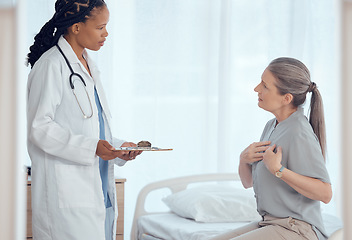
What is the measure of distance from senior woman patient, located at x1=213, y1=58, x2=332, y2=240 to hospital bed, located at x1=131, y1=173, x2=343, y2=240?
2.04 ft

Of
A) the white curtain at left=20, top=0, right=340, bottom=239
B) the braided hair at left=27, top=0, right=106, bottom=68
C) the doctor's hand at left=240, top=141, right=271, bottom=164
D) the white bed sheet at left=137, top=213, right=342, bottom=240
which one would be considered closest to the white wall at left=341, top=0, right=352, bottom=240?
the doctor's hand at left=240, top=141, right=271, bottom=164

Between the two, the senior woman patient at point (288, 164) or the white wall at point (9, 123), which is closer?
the white wall at point (9, 123)

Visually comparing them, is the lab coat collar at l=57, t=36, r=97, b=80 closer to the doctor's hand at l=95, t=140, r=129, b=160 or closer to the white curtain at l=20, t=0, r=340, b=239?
the doctor's hand at l=95, t=140, r=129, b=160

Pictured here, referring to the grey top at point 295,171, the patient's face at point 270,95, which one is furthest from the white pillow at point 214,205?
the patient's face at point 270,95

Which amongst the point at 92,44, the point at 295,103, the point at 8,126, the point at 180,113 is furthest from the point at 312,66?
the point at 8,126

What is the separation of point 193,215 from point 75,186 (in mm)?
1117

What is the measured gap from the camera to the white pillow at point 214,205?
2.63 metres

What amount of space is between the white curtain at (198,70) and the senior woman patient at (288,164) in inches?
61.5

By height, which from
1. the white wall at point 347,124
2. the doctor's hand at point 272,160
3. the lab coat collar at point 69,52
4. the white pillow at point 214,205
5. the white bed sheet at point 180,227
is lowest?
the white bed sheet at point 180,227

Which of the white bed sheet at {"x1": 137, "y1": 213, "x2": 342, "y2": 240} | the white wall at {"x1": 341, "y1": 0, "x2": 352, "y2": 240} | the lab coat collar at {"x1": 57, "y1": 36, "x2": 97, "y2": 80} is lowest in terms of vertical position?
the white bed sheet at {"x1": 137, "y1": 213, "x2": 342, "y2": 240}

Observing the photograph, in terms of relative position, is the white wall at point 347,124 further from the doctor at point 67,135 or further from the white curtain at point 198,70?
the white curtain at point 198,70

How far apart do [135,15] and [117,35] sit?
0.20 meters

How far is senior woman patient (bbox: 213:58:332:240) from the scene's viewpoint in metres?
1.59

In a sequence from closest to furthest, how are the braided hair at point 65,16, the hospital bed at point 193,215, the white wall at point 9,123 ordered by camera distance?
the white wall at point 9,123
the braided hair at point 65,16
the hospital bed at point 193,215
